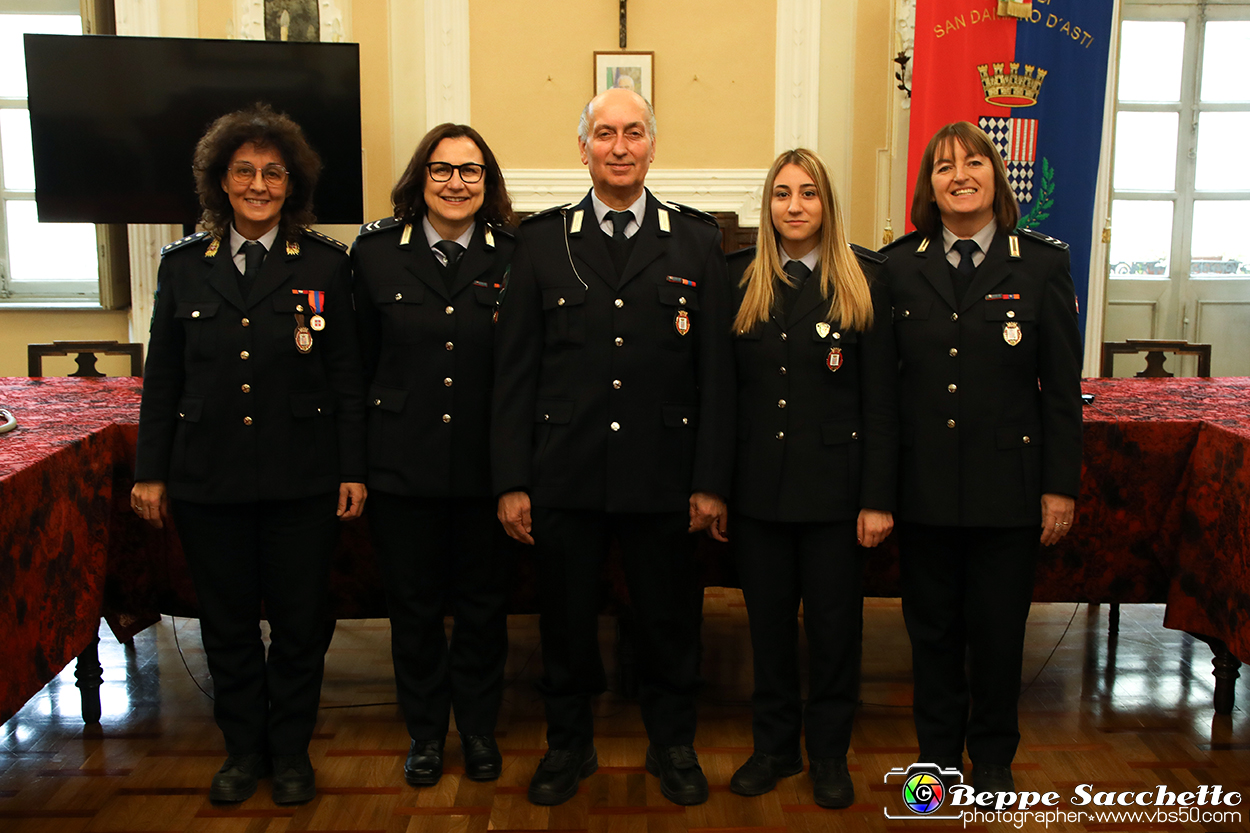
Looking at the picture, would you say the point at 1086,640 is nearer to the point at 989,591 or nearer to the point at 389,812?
the point at 989,591

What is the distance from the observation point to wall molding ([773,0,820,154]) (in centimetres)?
522

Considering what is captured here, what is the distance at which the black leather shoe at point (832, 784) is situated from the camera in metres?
2.10

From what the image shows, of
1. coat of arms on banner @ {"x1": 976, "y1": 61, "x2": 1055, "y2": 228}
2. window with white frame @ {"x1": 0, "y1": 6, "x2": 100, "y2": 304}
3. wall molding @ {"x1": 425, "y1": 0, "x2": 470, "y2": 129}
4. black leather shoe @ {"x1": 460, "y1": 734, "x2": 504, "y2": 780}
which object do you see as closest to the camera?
black leather shoe @ {"x1": 460, "y1": 734, "x2": 504, "y2": 780}

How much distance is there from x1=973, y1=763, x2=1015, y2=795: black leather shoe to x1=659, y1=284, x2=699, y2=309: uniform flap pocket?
123 cm

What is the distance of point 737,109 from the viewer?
529 cm

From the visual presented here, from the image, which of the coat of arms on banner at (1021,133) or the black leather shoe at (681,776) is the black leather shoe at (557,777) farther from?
the coat of arms on banner at (1021,133)

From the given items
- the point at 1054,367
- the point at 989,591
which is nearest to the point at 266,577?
the point at 989,591

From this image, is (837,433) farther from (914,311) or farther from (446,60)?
(446,60)

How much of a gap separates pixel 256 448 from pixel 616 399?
78 centimetres

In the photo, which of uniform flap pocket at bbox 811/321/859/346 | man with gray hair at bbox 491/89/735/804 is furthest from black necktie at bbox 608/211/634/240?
uniform flap pocket at bbox 811/321/859/346

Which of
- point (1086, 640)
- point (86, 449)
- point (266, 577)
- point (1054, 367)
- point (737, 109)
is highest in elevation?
point (737, 109)

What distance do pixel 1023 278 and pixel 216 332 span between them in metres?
1.73

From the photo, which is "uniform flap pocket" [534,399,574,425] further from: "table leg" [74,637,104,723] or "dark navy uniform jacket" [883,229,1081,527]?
"table leg" [74,637,104,723]

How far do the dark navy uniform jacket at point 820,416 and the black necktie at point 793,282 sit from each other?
0.01 metres
